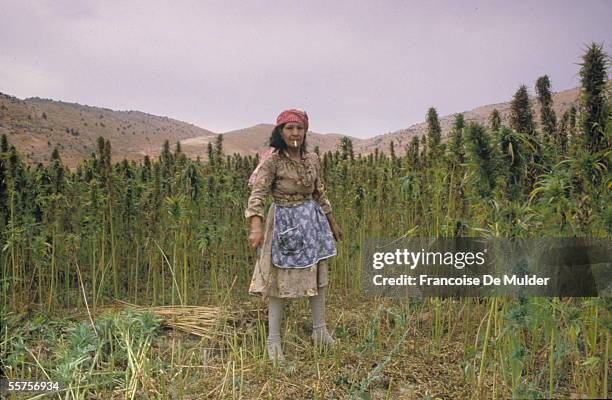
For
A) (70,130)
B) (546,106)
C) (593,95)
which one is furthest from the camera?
(70,130)

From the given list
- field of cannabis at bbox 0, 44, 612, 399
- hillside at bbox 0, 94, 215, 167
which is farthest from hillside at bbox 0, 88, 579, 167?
field of cannabis at bbox 0, 44, 612, 399

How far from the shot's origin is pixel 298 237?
3574 millimetres

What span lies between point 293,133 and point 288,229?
2.55 feet

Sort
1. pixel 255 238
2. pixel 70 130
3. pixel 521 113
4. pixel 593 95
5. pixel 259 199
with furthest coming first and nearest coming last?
pixel 70 130
pixel 259 199
pixel 255 238
pixel 521 113
pixel 593 95

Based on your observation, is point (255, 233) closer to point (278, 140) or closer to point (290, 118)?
point (278, 140)

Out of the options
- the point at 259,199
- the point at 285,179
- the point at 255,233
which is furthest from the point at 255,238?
the point at 285,179

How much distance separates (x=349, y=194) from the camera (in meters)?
6.03

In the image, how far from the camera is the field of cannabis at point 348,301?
222cm

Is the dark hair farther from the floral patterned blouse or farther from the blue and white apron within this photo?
the blue and white apron

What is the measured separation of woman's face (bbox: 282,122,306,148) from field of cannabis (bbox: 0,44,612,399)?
1040 millimetres

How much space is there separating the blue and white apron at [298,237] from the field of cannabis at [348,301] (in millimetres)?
673

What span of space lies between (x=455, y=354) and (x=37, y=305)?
4299 millimetres

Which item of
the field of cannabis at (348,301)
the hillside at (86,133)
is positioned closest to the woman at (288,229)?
the field of cannabis at (348,301)

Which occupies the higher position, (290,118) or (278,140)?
(290,118)
